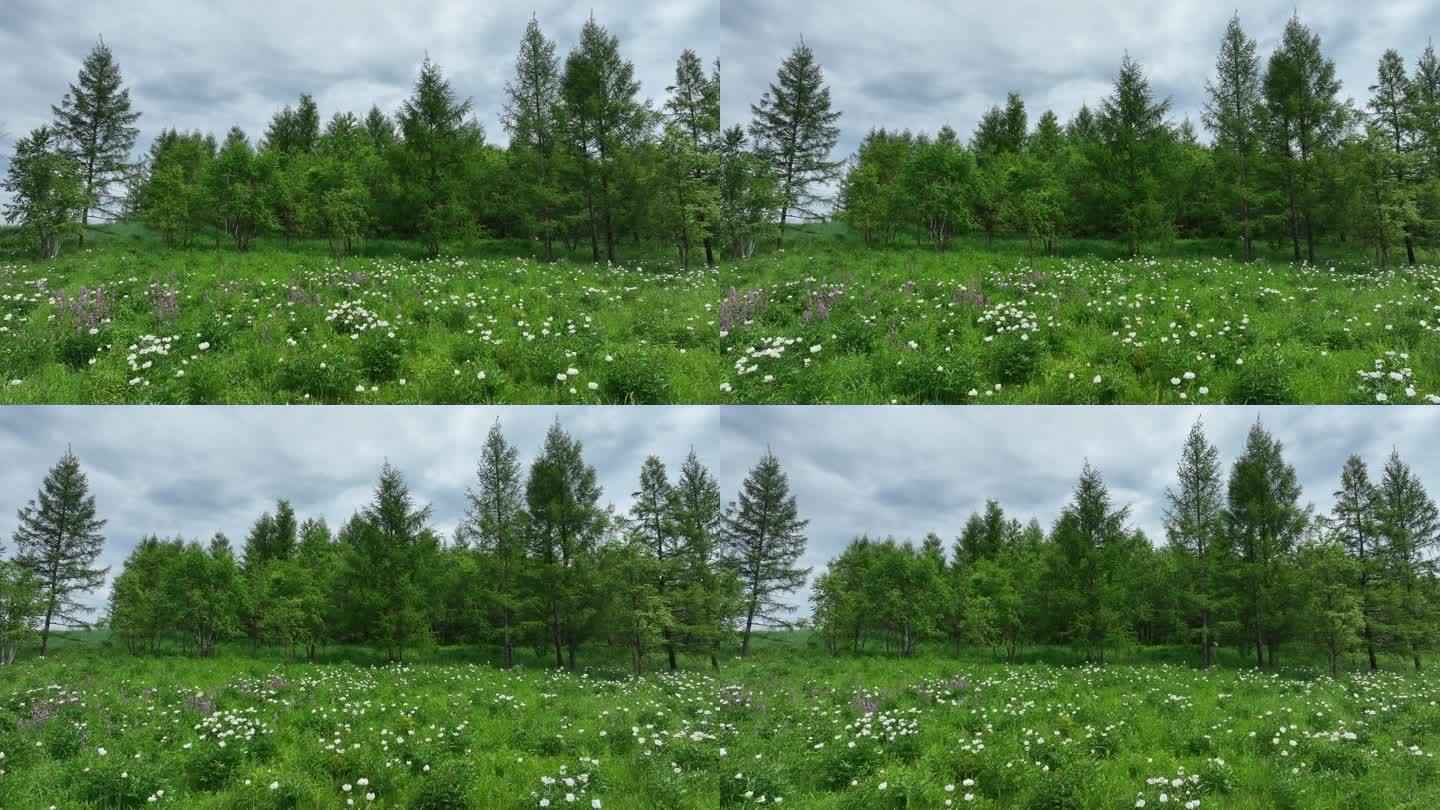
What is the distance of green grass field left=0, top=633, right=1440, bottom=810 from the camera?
766 centimetres

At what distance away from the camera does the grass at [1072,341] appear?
10.2 metres

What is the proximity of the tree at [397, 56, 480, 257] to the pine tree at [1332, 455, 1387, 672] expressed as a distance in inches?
1491

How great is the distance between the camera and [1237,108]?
33469mm

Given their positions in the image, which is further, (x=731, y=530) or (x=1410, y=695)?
(x=731, y=530)

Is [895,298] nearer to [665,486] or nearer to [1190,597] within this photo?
[665,486]

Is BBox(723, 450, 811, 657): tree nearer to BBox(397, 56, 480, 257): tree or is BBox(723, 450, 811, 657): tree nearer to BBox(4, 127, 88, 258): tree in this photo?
BBox(397, 56, 480, 257): tree

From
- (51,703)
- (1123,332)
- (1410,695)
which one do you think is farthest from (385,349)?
(1410,695)

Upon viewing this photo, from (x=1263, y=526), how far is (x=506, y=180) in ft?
120

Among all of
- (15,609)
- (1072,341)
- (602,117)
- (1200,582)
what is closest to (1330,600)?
(1200,582)

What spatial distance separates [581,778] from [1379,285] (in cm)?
2435

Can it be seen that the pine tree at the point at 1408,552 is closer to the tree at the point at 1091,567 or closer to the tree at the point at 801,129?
the tree at the point at 1091,567

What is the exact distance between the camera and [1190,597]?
21.6 metres

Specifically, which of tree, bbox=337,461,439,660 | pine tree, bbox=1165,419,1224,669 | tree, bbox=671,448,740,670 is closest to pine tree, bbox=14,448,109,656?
tree, bbox=337,461,439,660

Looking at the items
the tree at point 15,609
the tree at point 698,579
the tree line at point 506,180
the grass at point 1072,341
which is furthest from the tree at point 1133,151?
the tree at point 15,609
